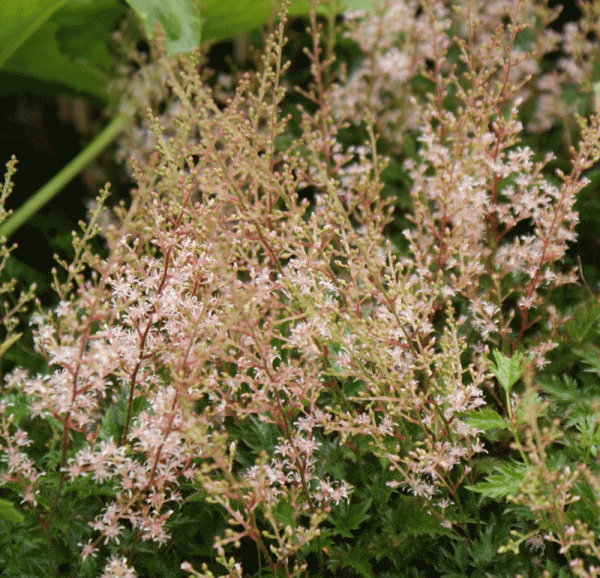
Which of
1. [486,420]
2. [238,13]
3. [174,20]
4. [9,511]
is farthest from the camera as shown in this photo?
[238,13]

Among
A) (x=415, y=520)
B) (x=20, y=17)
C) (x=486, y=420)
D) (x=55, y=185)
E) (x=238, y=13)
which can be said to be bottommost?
(x=415, y=520)

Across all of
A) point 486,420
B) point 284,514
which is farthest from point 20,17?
point 486,420

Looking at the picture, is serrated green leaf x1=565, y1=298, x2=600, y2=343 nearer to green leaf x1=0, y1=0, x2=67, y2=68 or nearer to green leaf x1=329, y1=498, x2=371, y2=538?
green leaf x1=329, y1=498, x2=371, y2=538

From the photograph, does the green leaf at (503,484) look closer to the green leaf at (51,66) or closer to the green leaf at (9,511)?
the green leaf at (9,511)

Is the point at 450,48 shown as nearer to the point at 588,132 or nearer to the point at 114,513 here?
the point at 588,132

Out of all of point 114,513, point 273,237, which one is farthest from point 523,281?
point 114,513

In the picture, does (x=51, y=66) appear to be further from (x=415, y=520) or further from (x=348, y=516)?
(x=415, y=520)
